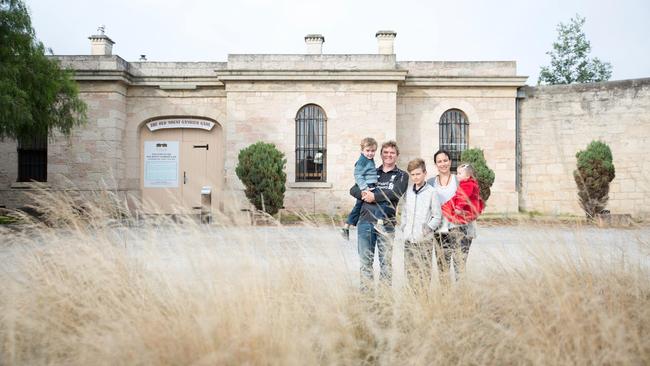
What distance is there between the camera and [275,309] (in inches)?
110

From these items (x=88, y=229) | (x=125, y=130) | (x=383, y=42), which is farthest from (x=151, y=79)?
(x=88, y=229)

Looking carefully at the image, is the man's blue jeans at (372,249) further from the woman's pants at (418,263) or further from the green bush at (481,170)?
the green bush at (481,170)

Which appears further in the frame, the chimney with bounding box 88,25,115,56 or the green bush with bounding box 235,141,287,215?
the chimney with bounding box 88,25,115,56

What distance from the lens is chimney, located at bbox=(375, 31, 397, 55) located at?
15594 millimetres

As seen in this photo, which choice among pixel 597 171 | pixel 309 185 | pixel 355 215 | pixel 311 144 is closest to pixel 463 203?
pixel 355 215

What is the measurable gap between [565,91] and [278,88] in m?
A: 9.94

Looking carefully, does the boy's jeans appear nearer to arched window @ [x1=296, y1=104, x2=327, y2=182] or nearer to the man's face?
the man's face

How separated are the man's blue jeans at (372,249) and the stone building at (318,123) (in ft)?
32.6

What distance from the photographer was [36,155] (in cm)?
1493

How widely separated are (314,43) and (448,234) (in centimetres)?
1289

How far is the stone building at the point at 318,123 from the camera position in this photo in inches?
572

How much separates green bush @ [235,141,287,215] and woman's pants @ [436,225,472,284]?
345 inches

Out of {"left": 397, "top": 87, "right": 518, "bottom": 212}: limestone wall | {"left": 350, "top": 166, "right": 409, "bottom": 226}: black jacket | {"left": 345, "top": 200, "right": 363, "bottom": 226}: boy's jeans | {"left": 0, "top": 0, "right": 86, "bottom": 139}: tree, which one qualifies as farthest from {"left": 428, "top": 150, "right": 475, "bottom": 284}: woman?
{"left": 397, "top": 87, "right": 518, "bottom": 212}: limestone wall

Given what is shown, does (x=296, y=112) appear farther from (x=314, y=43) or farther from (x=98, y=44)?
(x=98, y=44)
